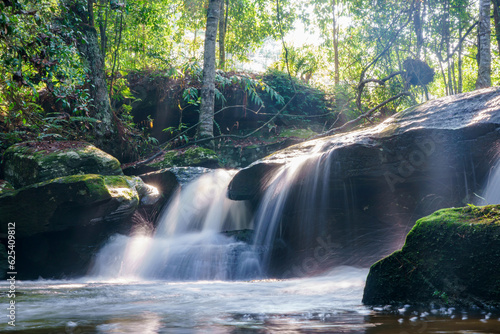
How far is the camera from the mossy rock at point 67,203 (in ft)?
21.7

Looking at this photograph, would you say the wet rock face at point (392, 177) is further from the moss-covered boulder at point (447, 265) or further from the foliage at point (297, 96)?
the foliage at point (297, 96)

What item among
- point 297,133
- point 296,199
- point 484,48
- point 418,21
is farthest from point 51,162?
point 418,21

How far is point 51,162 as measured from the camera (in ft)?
25.6

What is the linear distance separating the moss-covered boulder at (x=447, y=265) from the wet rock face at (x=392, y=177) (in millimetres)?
2305

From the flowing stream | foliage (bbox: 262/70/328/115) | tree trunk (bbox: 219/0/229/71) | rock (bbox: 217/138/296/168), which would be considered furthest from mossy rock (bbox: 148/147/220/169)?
tree trunk (bbox: 219/0/229/71)

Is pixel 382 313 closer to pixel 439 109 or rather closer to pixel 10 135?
pixel 439 109

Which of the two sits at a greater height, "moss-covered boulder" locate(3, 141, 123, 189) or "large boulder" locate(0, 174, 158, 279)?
"moss-covered boulder" locate(3, 141, 123, 189)

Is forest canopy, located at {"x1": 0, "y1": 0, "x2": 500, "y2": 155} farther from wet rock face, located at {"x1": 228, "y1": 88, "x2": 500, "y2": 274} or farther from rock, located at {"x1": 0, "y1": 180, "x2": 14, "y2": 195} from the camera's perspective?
wet rock face, located at {"x1": 228, "y1": 88, "x2": 500, "y2": 274}

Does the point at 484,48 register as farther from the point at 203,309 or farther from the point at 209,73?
the point at 203,309

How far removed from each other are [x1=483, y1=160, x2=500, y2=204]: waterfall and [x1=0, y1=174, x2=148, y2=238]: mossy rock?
5890 mm

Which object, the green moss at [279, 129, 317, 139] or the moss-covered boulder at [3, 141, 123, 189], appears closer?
the moss-covered boulder at [3, 141, 123, 189]

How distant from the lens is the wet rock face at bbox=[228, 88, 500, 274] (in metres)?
5.03

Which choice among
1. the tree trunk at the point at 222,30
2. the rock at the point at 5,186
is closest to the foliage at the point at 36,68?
the rock at the point at 5,186

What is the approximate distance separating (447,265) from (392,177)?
2.89 metres
